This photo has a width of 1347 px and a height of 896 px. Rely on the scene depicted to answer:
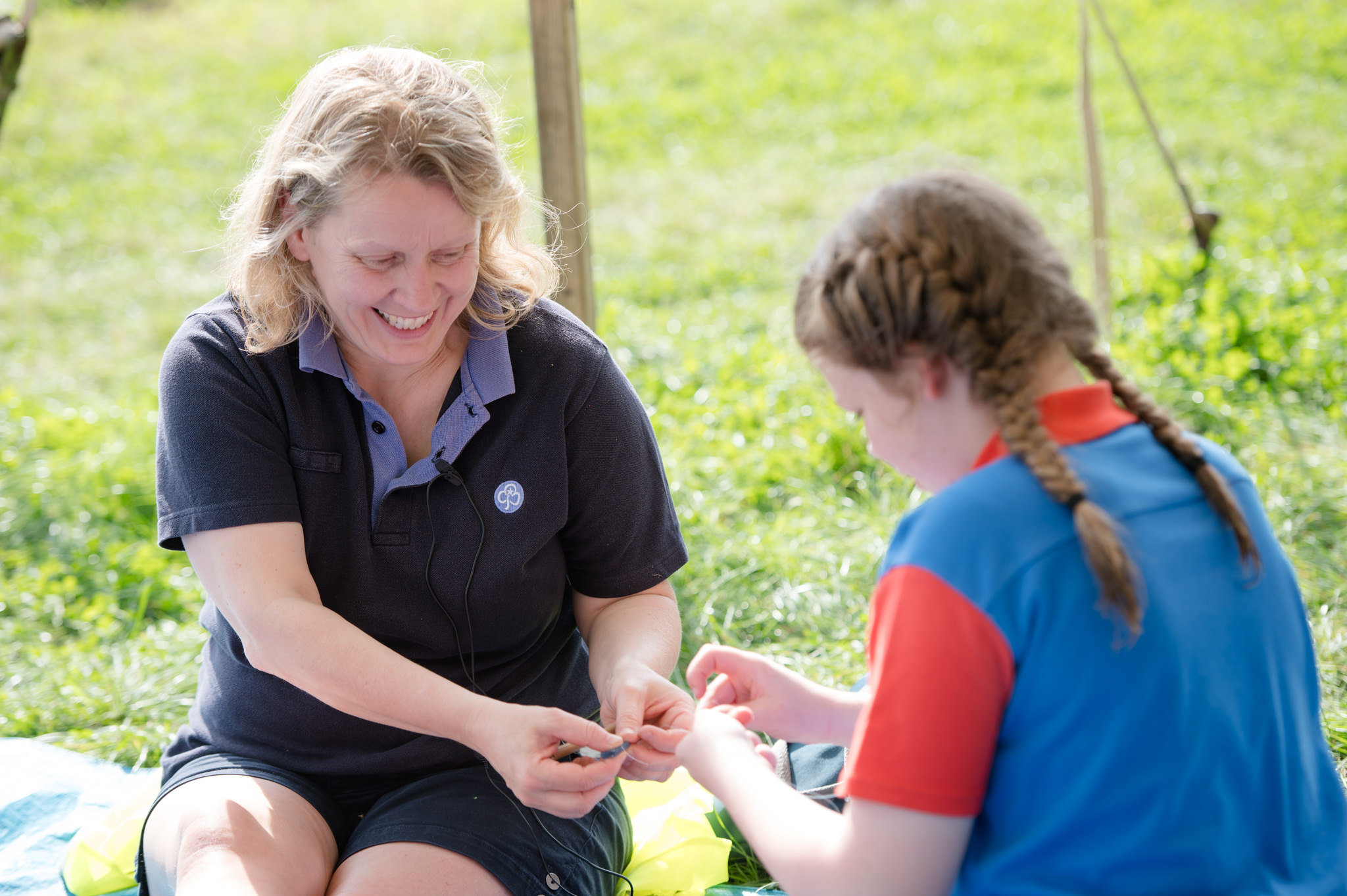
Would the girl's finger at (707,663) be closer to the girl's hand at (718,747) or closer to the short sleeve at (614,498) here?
the girl's hand at (718,747)

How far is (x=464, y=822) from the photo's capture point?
1.92 m

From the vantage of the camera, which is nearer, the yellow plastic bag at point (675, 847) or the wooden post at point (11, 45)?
the yellow plastic bag at point (675, 847)

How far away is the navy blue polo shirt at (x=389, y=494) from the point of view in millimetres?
1944

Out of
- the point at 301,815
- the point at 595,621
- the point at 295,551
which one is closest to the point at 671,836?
the point at 595,621

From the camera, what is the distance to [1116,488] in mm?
1268

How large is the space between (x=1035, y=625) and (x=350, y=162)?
1.24 metres

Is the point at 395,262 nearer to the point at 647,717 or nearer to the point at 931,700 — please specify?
the point at 647,717

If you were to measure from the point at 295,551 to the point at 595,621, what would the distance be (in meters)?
0.57

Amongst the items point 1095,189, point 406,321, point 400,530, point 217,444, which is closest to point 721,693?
point 400,530

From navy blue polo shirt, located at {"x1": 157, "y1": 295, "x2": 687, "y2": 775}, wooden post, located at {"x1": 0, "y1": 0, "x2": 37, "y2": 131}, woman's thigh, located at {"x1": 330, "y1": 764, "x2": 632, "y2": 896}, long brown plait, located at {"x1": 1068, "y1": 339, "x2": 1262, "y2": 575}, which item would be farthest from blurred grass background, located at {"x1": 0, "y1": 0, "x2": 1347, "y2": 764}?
wooden post, located at {"x1": 0, "y1": 0, "x2": 37, "y2": 131}

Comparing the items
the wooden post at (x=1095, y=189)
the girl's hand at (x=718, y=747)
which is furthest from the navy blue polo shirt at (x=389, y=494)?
the wooden post at (x=1095, y=189)

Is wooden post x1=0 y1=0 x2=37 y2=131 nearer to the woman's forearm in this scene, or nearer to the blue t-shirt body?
the woman's forearm

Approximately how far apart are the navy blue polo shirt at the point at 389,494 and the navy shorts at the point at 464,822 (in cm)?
4

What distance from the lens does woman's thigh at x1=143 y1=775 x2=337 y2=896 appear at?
179cm
